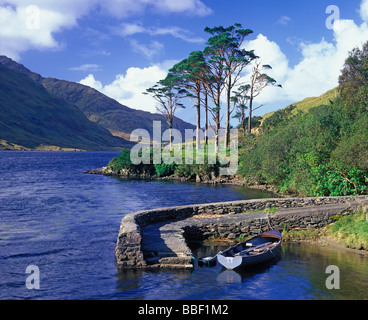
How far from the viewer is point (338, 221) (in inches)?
797

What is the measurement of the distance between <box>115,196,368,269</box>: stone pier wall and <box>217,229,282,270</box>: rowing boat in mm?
1828

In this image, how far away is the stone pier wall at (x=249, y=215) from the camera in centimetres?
1984

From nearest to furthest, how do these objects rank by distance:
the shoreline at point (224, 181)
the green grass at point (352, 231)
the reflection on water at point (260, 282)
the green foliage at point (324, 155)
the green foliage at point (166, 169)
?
the reflection on water at point (260, 282), the green grass at point (352, 231), the green foliage at point (324, 155), the shoreline at point (224, 181), the green foliage at point (166, 169)

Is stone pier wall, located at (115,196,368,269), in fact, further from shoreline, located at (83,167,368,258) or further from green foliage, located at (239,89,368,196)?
green foliage, located at (239,89,368,196)

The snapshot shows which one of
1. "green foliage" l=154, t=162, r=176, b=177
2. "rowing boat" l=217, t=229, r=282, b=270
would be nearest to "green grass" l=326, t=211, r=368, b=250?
"rowing boat" l=217, t=229, r=282, b=270

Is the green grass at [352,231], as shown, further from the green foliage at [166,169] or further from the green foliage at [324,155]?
the green foliage at [166,169]

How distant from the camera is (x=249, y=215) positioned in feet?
68.5

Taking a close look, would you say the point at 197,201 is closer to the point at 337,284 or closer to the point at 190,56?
the point at 337,284

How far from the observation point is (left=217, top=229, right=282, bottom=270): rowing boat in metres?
14.7

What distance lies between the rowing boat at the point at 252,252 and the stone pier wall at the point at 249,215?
1.83m

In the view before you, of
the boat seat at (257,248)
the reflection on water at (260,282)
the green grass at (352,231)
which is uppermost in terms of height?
the green grass at (352,231)

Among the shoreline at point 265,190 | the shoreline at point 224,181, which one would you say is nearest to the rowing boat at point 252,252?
the shoreline at point 265,190

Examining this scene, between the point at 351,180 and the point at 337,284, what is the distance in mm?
15650
